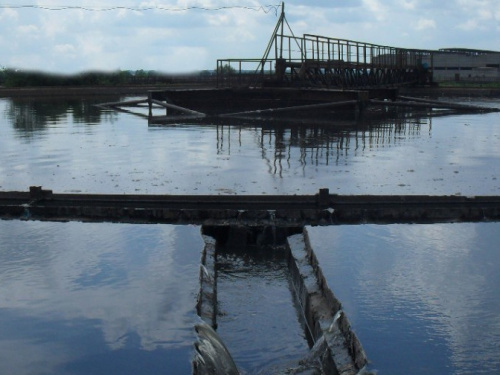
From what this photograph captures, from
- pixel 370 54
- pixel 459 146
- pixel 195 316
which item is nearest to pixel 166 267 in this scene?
pixel 195 316

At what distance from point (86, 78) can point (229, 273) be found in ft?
171

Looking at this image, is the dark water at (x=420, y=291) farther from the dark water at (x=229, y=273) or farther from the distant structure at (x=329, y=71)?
the distant structure at (x=329, y=71)

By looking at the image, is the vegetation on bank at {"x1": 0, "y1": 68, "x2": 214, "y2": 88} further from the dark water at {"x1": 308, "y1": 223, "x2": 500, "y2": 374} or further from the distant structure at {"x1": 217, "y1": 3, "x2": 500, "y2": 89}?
the dark water at {"x1": 308, "y1": 223, "x2": 500, "y2": 374}

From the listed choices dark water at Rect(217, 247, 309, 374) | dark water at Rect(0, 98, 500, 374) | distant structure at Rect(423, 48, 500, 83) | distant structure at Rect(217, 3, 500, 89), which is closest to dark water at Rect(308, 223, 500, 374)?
dark water at Rect(0, 98, 500, 374)

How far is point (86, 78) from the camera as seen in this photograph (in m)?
58.1

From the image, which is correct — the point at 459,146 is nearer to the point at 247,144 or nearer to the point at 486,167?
the point at 486,167

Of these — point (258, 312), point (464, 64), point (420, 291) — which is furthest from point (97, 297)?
point (464, 64)

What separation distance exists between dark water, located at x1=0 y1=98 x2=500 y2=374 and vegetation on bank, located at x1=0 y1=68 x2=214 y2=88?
38.7m

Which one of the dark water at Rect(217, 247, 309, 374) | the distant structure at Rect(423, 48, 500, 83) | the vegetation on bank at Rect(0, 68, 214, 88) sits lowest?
the dark water at Rect(217, 247, 309, 374)

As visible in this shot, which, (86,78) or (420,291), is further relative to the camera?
(86,78)

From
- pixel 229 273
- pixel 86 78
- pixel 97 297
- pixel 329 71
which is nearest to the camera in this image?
pixel 97 297

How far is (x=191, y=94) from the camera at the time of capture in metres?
31.6

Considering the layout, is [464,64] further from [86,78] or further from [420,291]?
[420,291]

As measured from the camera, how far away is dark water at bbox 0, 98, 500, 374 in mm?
6211
